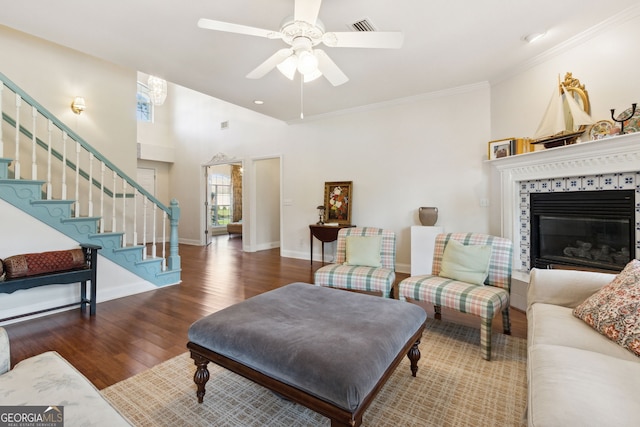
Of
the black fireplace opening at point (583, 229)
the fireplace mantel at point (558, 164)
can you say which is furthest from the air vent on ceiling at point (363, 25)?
the black fireplace opening at point (583, 229)

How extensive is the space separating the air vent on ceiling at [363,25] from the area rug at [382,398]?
2.67 m

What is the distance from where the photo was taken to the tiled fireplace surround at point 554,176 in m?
2.32

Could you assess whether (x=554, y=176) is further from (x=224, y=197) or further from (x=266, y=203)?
(x=224, y=197)

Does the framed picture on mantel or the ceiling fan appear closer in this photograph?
the ceiling fan

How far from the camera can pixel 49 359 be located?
1.17 metres

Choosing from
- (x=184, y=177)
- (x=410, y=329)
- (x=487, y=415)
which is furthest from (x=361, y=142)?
(x=184, y=177)

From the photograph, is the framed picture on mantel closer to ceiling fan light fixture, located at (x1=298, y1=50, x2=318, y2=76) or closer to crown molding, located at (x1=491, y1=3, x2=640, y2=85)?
crown molding, located at (x1=491, y1=3, x2=640, y2=85)

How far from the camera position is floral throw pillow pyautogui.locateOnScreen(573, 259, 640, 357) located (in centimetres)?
130

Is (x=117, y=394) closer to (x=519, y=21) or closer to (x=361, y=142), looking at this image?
(x=519, y=21)

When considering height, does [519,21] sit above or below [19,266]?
above

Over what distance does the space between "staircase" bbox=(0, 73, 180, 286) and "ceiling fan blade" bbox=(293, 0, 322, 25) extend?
2768mm

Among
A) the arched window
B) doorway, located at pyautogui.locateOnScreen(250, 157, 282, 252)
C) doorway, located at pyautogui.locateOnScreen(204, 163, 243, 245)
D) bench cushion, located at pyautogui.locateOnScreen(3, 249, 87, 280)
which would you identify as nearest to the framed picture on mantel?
doorway, located at pyautogui.locateOnScreen(250, 157, 282, 252)

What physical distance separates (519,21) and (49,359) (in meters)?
3.75

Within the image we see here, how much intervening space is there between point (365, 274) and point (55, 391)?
86.2 inches
